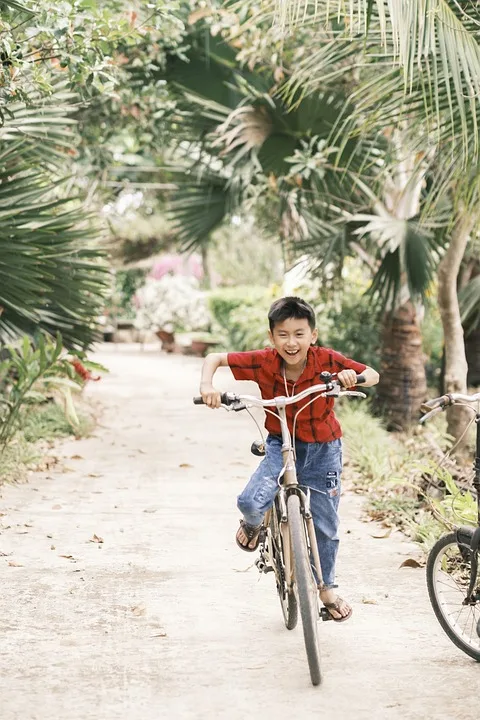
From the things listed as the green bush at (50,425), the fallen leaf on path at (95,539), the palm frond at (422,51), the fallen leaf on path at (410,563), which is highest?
the palm frond at (422,51)

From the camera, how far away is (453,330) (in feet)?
29.5

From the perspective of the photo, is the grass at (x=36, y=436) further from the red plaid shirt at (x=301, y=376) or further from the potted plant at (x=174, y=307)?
the potted plant at (x=174, y=307)

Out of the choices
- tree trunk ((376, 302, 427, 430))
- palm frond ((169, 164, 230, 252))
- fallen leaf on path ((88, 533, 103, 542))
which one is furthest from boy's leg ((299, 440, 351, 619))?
palm frond ((169, 164, 230, 252))

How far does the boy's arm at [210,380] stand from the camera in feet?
13.2

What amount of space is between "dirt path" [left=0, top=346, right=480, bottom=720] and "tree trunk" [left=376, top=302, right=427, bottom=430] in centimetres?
354

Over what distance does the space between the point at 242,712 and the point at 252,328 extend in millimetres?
14224

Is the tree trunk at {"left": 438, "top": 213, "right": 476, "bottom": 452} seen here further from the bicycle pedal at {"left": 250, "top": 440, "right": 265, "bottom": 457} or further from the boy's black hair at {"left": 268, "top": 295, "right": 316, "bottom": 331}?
the boy's black hair at {"left": 268, "top": 295, "right": 316, "bottom": 331}

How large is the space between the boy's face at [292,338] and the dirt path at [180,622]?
1.22m

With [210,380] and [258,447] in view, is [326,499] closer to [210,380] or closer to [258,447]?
[258,447]

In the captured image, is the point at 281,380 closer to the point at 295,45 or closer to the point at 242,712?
the point at 242,712

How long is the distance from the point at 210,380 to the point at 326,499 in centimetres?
74

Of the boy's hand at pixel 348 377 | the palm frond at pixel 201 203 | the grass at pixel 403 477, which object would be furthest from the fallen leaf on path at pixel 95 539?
the palm frond at pixel 201 203

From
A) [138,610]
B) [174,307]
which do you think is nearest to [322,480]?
[138,610]

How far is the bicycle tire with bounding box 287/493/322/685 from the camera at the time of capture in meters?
3.67
